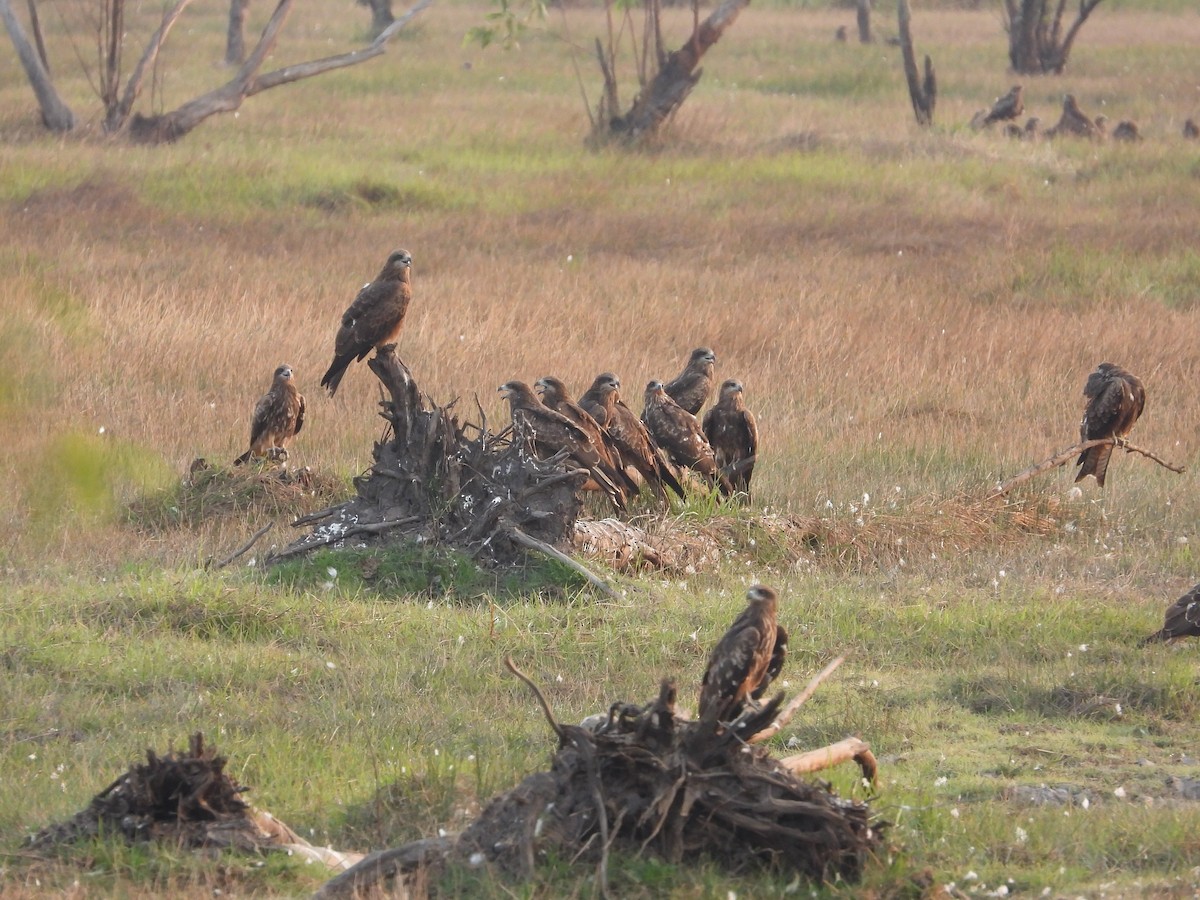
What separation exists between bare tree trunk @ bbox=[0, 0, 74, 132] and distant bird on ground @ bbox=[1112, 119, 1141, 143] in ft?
56.0

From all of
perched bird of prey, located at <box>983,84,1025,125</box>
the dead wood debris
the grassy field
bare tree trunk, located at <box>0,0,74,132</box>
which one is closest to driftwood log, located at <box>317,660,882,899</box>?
the grassy field

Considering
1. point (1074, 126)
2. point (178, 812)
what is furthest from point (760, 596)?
point (1074, 126)

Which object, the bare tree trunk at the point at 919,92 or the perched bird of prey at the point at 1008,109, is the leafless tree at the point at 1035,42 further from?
the bare tree trunk at the point at 919,92

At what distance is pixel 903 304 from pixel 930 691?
922 cm

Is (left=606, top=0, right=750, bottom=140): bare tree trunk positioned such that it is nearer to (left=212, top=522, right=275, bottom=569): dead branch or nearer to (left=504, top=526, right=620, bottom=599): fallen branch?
(left=212, top=522, right=275, bottom=569): dead branch

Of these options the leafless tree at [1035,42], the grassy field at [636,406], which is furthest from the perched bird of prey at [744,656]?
the leafless tree at [1035,42]

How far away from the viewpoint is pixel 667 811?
4566mm

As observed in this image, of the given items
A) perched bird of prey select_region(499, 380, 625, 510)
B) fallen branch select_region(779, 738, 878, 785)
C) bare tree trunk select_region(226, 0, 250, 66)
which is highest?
bare tree trunk select_region(226, 0, 250, 66)

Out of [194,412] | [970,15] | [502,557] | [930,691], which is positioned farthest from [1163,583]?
[970,15]

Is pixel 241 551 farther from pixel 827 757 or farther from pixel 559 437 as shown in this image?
pixel 827 757

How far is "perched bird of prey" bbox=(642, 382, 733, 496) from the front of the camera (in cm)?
995

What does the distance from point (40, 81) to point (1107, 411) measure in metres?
18.8

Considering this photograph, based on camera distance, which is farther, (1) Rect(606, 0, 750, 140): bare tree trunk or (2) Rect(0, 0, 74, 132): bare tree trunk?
(1) Rect(606, 0, 750, 140): bare tree trunk

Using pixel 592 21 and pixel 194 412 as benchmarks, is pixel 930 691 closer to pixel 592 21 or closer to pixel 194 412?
pixel 194 412
